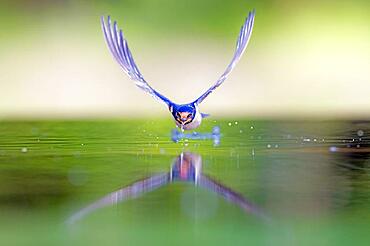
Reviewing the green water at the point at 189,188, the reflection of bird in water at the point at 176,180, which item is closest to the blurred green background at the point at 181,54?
the green water at the point at 189,188

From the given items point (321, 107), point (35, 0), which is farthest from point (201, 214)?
point (35, 0)

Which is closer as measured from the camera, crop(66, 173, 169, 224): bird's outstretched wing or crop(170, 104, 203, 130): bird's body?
crop(66, 173, 169, 224): bird's outstretched wing

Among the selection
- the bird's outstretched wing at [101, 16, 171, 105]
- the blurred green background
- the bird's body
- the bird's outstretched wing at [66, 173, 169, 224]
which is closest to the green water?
the bird's outstretched wing at [66, 173, 169, 224]

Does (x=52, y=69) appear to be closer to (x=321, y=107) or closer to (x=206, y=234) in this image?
(x=321, y=107)

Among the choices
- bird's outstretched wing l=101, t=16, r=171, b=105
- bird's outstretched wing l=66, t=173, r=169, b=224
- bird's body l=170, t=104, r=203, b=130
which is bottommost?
bird's outstretched wing l=66, t=173, r=169, b=224

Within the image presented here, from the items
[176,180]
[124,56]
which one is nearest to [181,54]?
[124,56]

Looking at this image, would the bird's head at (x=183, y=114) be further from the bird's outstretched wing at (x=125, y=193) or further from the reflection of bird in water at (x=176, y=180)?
the bird's outstretched wing at (x=125, y=193)

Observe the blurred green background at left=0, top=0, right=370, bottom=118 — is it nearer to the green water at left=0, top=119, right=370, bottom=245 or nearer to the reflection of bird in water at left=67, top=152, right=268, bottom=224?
the green water at left=0, top=119, right=370, bottom=245
